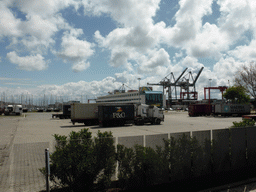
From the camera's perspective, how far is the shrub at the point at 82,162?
4.75 metres

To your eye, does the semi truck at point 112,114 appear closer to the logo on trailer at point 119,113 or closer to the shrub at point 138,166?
the logo on trailer at point 119,113

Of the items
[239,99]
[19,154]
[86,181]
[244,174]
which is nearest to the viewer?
[86,181]

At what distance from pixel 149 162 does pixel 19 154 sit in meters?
3.74

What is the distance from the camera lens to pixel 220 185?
20.5ft

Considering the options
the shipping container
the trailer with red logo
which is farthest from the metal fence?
the shipping container

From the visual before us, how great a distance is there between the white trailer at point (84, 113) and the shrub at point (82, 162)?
898 inches

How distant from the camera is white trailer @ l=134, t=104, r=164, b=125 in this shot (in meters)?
29.1

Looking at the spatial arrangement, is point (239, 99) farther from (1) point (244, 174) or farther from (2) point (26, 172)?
(2) point (26, 172)

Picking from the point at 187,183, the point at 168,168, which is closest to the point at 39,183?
the point at 168,168

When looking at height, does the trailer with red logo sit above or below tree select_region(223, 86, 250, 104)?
below

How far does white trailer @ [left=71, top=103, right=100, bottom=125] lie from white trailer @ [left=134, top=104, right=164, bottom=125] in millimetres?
5860

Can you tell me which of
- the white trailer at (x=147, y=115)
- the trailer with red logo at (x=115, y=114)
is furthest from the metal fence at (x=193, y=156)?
the white trailer at (x=147, y=115)

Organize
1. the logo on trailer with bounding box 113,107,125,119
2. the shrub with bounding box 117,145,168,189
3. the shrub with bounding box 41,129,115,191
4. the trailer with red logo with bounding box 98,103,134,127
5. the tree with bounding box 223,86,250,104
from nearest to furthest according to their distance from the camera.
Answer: the shrub with bounding box 41,129,115,191 < the shrub with bounding box 117,145,168,189 < the trailer with red logo with bounding box 98,103,134,127 < the logo on trailer with bounding box 113,107,125,119 < the tree with bounding box 223,86,250,104

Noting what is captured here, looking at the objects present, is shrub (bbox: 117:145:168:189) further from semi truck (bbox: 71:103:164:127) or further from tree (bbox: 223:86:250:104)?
tree (bbox: 223:86:250:104)
